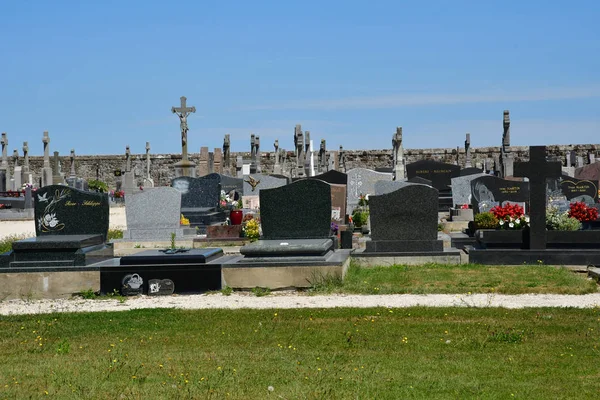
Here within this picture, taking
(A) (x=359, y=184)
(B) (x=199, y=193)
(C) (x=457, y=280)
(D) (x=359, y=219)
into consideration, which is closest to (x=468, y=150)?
(A) (x=359, y=184)

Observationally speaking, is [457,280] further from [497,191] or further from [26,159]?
[26,159]

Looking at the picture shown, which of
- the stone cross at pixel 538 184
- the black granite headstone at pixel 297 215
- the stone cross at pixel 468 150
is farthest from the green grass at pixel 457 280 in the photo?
the stone cross at pixel 468 150

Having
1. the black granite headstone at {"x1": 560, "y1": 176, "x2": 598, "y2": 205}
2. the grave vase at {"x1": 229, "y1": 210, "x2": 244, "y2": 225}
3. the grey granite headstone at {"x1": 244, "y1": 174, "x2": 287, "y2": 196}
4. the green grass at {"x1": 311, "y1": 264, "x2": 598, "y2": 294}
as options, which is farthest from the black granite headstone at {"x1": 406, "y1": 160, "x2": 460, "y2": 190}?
the green grass at {"x1": 311, "y1": 264, "x2": 598, "y2": 294}

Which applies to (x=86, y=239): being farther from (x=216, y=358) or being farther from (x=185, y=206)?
(x=185, y=206)

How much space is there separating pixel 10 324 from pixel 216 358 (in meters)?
3.65

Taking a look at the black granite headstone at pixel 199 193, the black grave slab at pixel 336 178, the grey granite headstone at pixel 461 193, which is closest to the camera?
the black granite headstone at pixel 199 193

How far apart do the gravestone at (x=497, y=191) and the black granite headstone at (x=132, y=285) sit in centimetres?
1053

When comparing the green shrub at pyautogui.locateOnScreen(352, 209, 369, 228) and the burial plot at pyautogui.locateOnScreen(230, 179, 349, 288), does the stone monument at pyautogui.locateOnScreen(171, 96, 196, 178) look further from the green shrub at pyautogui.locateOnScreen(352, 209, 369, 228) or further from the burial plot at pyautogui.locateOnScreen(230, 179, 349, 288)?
the burial plot at pyautogui.locateOnScreen(230, 179, 349, 288)

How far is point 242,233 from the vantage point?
20172 mm

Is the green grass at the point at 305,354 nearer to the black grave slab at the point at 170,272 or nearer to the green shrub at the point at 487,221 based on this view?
the black grave slab at the point at 170,272

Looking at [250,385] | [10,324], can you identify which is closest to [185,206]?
[10,324]

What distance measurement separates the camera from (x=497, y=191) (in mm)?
21984

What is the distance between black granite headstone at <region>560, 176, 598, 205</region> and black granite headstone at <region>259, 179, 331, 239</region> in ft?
36.1

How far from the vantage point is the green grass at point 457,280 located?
1318cm
